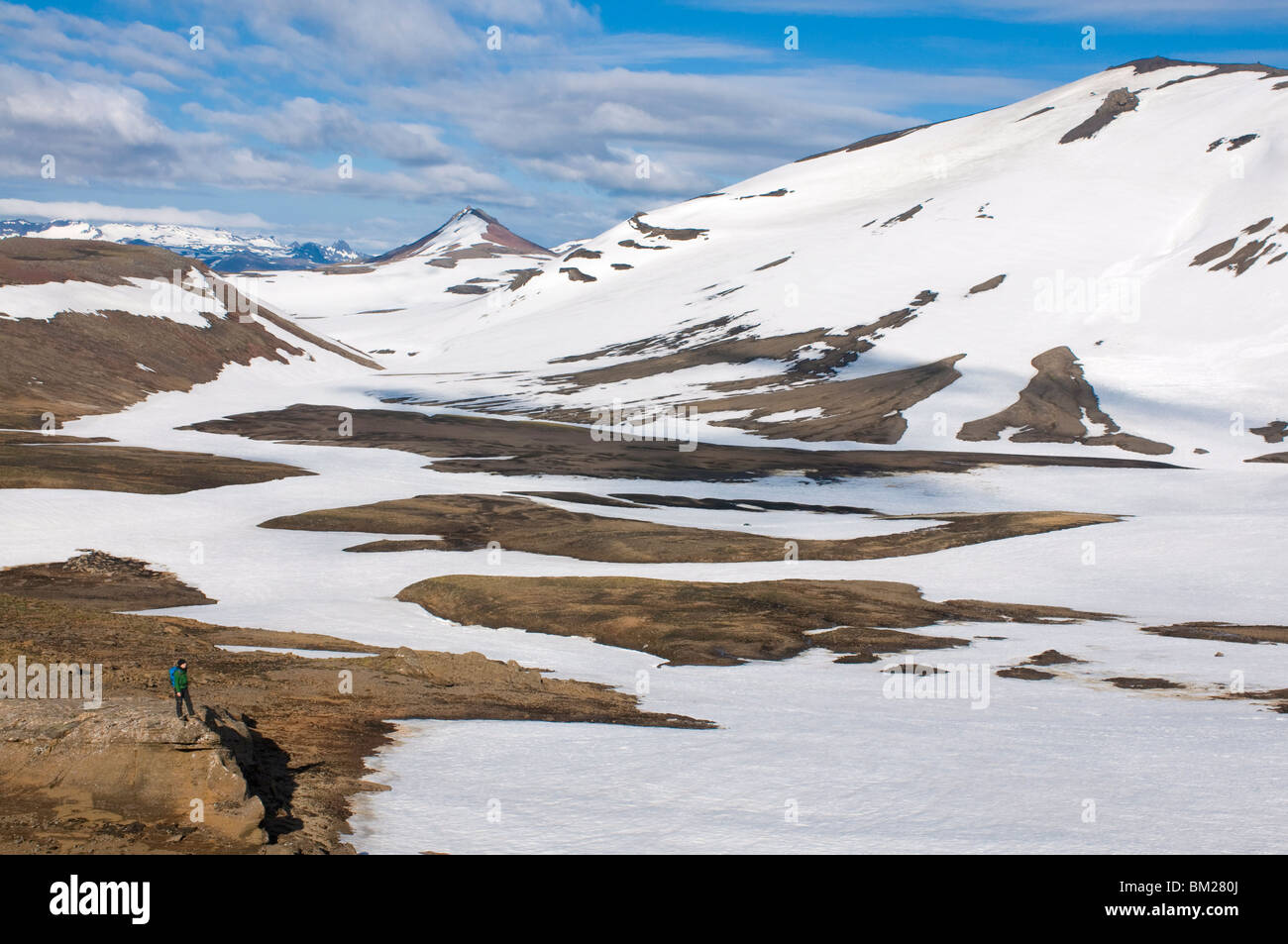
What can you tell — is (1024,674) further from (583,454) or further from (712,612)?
(583,454)

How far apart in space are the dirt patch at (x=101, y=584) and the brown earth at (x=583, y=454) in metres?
54.9

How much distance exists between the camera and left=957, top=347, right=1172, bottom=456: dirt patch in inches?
5615

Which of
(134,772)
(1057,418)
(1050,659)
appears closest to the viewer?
(134,772)

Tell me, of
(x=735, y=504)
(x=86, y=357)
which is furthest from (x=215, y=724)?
(x=86, y=357)

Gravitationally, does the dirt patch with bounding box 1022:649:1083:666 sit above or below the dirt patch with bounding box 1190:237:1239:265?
below

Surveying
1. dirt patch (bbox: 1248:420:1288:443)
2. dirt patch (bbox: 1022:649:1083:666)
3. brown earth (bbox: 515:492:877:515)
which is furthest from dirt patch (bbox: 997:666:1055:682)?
dirt patch (bbox: 1248:420:1288:443)

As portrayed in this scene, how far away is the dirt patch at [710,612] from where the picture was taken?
5497 cm

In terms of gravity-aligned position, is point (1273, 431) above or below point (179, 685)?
above

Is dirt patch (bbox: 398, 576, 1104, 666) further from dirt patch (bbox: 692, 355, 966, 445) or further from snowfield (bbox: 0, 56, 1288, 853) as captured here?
dirt patch (bbox: 692, 355, 966, 445)

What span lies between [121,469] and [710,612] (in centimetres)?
6146

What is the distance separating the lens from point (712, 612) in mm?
59812

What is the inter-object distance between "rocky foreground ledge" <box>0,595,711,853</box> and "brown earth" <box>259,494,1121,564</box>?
30.6m

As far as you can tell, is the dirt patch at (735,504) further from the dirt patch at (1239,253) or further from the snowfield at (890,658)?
the dirt patch at (1239,253)
